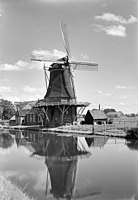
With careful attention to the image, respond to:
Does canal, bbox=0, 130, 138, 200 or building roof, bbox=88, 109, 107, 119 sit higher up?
building roof, bbox=88, 109, 107, 119

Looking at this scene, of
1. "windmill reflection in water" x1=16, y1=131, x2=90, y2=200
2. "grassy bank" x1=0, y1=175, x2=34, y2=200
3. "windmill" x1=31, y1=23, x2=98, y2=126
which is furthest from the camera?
"windmill" x1=31, y1=23, x2=98, y2=126

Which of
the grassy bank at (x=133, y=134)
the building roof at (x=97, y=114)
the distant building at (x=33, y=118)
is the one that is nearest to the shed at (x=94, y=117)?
the building roof at (x=97, y=114)

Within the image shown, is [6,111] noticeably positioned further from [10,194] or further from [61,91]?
[10,194]

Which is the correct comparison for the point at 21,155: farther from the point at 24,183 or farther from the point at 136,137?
the point at 136,137

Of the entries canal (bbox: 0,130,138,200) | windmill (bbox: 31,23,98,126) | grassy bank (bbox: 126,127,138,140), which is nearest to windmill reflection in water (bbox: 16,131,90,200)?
canal (bbox: 0,130,138,200)

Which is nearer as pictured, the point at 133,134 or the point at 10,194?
Result: the point at 10,194

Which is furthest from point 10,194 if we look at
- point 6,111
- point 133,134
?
point 6,111

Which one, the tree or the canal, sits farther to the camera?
the tree

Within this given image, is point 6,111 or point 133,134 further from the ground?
point 6,111

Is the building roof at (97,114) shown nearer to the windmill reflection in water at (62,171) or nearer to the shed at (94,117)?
the shed at (94,117)

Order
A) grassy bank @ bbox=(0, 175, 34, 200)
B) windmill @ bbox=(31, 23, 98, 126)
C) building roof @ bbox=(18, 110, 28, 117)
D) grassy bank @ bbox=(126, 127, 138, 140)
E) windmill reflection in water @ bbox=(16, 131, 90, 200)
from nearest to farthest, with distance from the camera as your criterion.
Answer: grassy bank @ bbox=(0, 175, 34, 200) < windmill reflection in water @ bbox=(16, 131, 90, 200) < grassy bank @ bbox=(126, 127, 138, 140) < windmill @ bbox=(31, 23, 98, 126) < building roof @ bbox=(18, 110, 28, 117)

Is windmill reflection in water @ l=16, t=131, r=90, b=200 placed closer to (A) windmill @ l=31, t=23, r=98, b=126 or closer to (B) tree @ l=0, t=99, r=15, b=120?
(A) windmill @ l=31, t=23, r=98, b=126

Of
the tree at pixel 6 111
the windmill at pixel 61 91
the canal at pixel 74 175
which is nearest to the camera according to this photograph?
the canal at pixel 74 175

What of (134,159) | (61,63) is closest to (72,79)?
(61,63)
